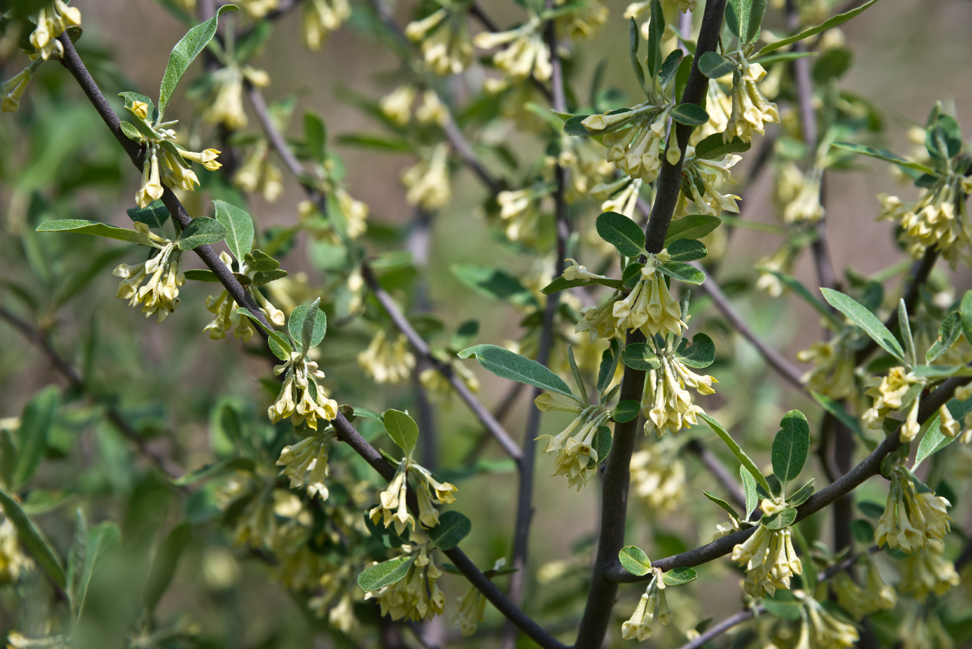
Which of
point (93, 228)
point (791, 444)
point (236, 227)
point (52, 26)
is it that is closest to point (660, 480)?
point (791, 444)

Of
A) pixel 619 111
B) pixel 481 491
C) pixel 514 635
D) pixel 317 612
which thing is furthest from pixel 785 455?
pixel 481 491

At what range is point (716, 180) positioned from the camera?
847mm

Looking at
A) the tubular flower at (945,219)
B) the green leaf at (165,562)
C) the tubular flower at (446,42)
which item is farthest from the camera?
the tubular flower at (446,42)

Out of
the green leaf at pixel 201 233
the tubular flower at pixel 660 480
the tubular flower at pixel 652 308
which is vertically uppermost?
the green leaf at pixel 201 233

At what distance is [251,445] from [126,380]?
138 centimetres

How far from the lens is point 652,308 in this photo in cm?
78

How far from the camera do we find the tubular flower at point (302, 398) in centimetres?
85

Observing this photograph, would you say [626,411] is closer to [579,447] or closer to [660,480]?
[579,447]

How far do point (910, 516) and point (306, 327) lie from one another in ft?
2.35

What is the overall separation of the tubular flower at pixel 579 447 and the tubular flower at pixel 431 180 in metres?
1.09

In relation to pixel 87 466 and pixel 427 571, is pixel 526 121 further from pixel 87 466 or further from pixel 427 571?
pixel 87 466

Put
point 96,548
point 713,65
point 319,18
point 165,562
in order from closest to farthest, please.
A: point 713,65
point 96,548
point 165,562
point 319,18

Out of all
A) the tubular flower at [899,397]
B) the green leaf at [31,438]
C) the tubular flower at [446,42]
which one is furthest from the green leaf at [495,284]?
the green leaf at [31,438]

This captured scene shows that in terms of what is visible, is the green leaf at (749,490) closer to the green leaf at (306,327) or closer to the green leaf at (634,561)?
the green leaf at (634,561)
